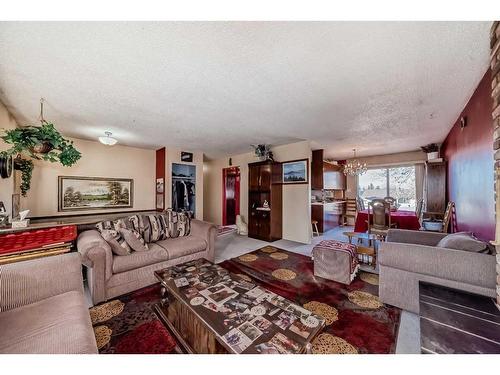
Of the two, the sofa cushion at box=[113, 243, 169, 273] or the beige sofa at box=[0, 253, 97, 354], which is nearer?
the beige sofa at box=[0, 253, 97, 354]

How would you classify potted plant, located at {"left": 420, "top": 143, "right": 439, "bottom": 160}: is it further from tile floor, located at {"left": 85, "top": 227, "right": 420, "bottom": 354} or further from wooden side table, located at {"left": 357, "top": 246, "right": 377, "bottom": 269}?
wooden side table, located at {"left": 357, "top": 246, "right": 377, "bottom": 269}

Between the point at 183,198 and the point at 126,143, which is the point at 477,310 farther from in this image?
the point at 126,143

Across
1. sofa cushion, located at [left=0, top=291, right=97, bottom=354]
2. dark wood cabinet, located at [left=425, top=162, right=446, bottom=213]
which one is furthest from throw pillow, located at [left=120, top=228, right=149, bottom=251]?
dark wood cabinet, located at [left=425, top=162, right=446, bottom=213]

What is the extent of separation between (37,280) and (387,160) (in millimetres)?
7972

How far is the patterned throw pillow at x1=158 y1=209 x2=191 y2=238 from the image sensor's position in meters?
3.12

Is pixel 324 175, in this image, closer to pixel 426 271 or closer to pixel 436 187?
pixel 436 187

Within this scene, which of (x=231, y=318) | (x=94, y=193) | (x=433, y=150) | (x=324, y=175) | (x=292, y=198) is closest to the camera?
(x=231, y=318)

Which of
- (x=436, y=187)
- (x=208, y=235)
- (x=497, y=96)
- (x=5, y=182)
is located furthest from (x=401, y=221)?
(x=5, y=182)

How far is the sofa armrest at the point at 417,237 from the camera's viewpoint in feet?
7.62

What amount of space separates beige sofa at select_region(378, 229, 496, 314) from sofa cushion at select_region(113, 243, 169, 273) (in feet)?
8.76

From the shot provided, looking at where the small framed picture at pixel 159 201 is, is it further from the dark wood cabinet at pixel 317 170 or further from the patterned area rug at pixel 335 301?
the dark wood cabinet at pixel 317 170

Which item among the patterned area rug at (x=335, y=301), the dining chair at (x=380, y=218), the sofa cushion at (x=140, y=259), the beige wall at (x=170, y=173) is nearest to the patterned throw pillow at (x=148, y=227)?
the sofa cushion at (x=140, y=259)

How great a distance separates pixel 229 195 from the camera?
6469 mm
